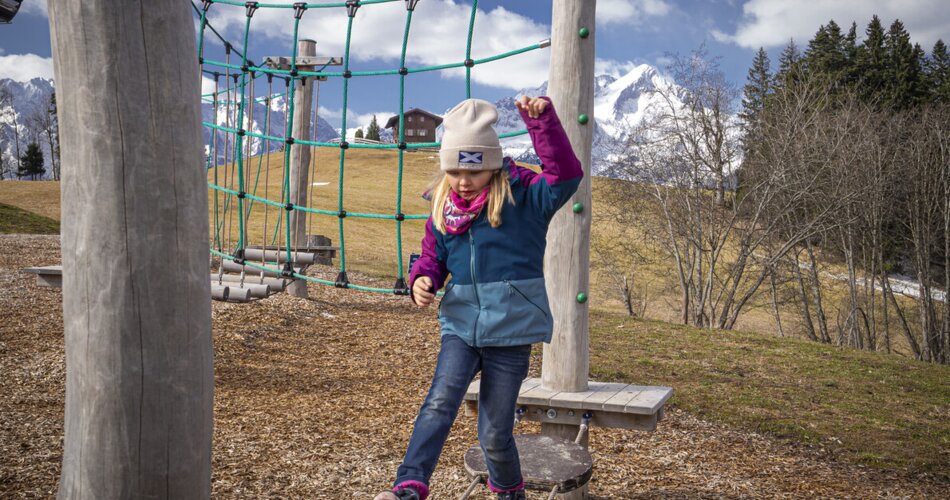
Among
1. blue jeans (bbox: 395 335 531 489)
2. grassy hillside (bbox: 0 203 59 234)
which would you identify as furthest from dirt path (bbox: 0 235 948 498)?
grassy hillside (bbox: 0 203 59 234)

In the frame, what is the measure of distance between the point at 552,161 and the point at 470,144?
30 cm

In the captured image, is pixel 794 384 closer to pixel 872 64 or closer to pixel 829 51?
pixel 872 64

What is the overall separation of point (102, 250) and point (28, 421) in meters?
3.48

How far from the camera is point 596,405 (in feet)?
11.7

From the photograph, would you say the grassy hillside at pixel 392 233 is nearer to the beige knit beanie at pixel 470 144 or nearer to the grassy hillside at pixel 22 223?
the grassy hillside at pixel 22 223

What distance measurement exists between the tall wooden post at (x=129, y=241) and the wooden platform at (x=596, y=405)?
1.64 m

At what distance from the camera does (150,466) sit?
2111mm

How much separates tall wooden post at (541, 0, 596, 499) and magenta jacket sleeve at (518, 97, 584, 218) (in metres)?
1.01

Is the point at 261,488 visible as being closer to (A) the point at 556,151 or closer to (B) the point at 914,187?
(A) the point at 556,151

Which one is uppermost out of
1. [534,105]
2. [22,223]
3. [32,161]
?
[32,161]

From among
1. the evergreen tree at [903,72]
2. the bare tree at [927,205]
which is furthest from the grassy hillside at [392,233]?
the evergreen tree at [903,72]

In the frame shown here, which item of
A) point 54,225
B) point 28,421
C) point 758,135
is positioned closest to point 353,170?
point 54,225

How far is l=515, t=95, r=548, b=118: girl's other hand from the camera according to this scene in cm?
257

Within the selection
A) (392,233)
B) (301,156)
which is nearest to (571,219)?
(301,156)
